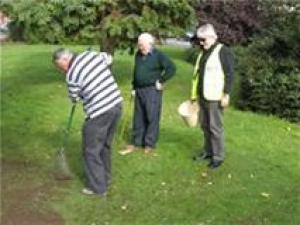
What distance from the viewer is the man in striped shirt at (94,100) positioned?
8.98m

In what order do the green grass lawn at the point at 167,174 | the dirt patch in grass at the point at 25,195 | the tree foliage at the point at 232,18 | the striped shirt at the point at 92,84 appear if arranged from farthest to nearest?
the tree foliage at the point at 232,18 < the striped shirt at the point at 92,84 < the green grass lawn at the point at 167,174 < the dirt patch in grass at the point at 25,195

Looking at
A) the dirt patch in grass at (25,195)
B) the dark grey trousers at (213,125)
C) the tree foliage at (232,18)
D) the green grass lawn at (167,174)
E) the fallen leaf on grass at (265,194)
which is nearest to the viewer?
the dirt patch in grass at (25,195)

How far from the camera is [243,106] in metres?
14.9

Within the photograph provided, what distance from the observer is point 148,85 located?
10.8 m

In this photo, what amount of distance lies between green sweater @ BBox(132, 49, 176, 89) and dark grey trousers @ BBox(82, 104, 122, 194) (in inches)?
61.0

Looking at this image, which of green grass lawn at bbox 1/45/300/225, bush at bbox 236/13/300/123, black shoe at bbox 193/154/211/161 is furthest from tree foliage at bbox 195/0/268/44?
black shoe at bbox 193/154/211/161

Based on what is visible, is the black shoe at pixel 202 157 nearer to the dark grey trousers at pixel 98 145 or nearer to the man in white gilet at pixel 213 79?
the man in white gilet at pixel 213 79

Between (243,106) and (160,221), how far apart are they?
6.64 m

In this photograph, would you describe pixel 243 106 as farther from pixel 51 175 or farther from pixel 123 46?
pixel 51 175

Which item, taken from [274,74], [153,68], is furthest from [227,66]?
[274,74]

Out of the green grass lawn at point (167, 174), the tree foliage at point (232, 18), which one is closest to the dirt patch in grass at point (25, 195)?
the green grass lawn at point (167, 174)

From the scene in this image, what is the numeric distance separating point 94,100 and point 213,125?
6.28 ft

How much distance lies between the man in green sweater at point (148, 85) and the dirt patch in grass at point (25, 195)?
148 centimetres

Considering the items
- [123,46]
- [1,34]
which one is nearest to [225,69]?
[123,46]
